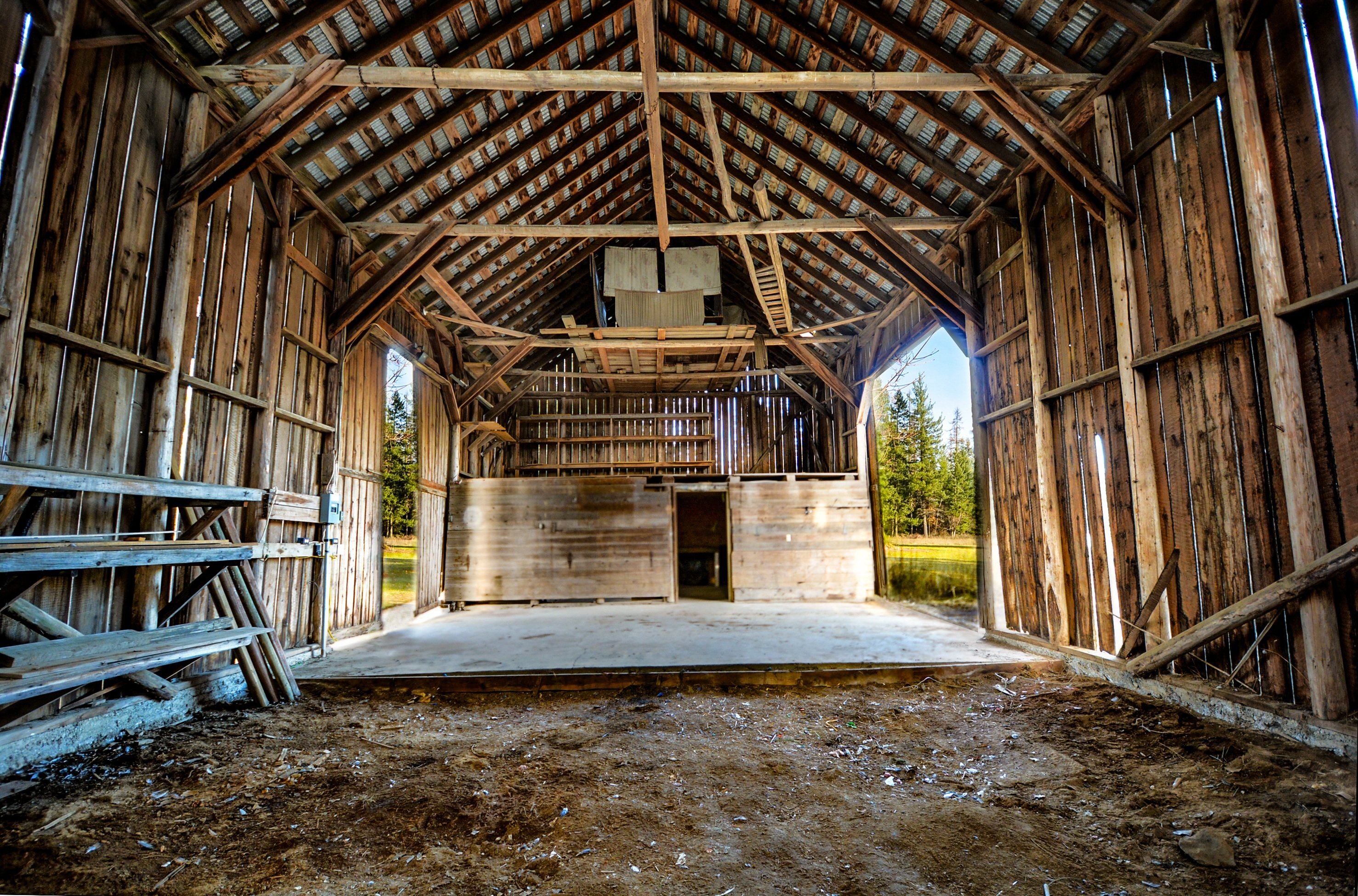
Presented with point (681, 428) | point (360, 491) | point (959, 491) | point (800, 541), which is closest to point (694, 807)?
point (360, 491)

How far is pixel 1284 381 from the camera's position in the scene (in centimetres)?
387

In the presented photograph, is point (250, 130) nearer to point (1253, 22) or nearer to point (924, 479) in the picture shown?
point (1253, 22)

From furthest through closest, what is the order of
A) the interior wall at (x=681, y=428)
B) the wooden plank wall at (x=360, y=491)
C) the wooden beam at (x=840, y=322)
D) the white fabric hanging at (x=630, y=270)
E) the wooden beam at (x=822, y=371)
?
the interior wall at (x=681, y=428), the wooden beam at (x=822, y=371), the wooden beam at (x=840, y=322), the white fabric hanging at (x=630, y=270), the wooden plank wall at (x=360, y=491)

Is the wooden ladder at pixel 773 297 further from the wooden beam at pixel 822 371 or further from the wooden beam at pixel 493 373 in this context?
the wooden beam at pixel 493 373

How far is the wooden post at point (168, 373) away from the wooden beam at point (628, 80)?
0.70m

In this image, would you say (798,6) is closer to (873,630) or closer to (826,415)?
(873,630)

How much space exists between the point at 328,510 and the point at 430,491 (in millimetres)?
4177

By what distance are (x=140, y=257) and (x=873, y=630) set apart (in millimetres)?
8201

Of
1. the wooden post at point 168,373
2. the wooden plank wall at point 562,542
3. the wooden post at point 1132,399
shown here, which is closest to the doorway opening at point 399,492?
the wooden plank wall at point 562,542

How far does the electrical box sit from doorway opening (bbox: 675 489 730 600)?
29.3ft

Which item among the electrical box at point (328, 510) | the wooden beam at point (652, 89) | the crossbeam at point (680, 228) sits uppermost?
the wooden beam at point (652, 89)

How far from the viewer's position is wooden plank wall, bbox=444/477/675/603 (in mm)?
11891

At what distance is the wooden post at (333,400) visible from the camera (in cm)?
730

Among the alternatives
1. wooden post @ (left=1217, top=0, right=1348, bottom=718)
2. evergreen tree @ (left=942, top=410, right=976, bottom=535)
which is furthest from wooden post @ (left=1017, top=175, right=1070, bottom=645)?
evergreen tree @ (left=942, top=410, right=976, bottom=535)
